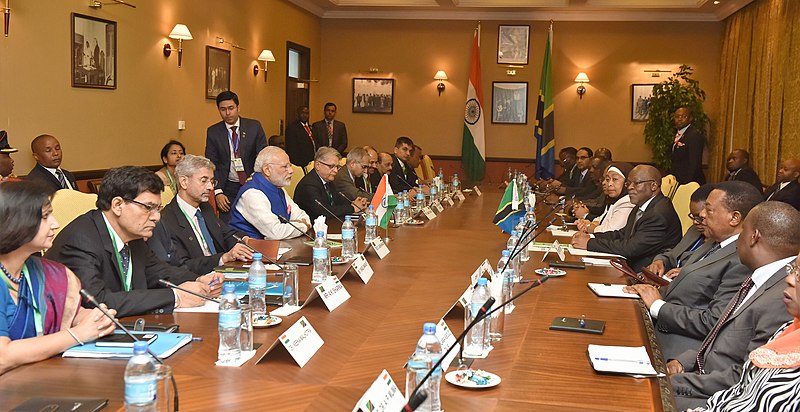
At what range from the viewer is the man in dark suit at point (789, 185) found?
7691 mm

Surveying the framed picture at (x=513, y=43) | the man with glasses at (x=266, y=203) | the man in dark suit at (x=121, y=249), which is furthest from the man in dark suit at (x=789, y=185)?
the man in dark suit at (x=121, y=249)

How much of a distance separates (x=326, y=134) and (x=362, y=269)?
833 centimetres

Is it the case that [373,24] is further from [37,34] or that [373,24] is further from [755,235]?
[755,235]

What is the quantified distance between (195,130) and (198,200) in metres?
4.89

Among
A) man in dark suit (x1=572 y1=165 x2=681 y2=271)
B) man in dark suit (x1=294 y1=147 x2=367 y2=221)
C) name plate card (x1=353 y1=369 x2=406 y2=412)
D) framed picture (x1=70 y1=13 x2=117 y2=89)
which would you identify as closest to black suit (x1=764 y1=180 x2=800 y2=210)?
man in dark suit (x1=572 y1=165 x2=681 y2=271)

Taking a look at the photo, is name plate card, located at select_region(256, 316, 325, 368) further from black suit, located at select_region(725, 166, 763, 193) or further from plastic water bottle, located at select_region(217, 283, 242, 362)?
black suit, located at select_region(725, 166, 763, 193)

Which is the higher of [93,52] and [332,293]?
[93,52]

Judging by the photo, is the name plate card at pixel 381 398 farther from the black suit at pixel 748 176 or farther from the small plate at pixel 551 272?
the black suit at pixel 748 176

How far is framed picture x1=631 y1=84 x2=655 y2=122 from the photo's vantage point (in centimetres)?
1230

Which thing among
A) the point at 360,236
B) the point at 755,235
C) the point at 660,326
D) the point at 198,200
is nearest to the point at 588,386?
the point at 755,235

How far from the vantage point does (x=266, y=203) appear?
4.73 m

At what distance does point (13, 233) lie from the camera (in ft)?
7.25

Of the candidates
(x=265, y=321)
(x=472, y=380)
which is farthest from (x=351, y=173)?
(x=472, y=380)

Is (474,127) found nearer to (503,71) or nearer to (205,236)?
(503,71)
